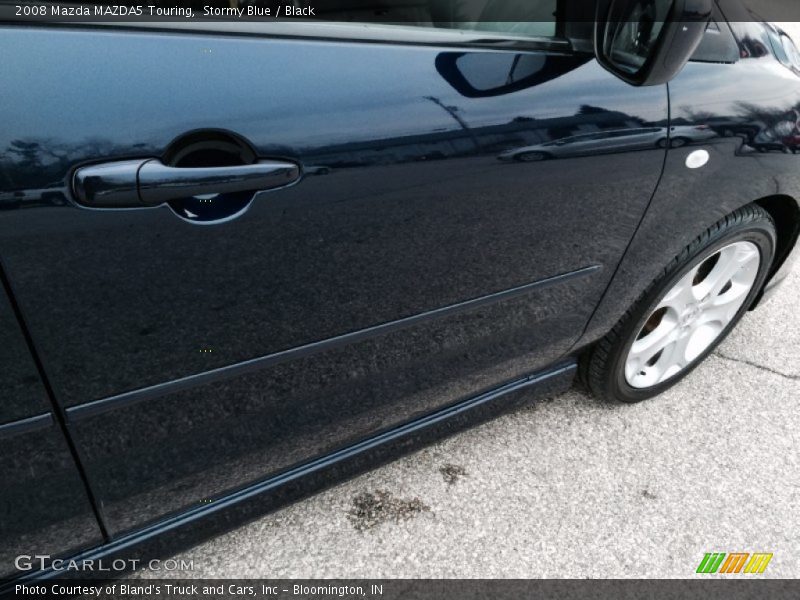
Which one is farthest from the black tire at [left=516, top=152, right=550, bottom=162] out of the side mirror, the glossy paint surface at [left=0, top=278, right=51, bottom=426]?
the glossy paint surface at [left=0, top=278, right=51, bottom=426]

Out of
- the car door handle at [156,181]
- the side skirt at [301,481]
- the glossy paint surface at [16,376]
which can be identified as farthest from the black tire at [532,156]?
the glossy paint surface at [16,376]

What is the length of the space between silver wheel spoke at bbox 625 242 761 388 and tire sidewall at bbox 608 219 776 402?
2 centimetres

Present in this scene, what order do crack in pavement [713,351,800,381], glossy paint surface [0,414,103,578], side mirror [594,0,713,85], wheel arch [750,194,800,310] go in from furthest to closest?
crack in pavement [713,351,800,381] < wheel arch [750,194,800,310] < side mirror [594,0,713,85] < glossy paint surface [0,414,103,578]

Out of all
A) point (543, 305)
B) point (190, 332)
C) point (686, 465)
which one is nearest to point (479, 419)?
point (543, 305)

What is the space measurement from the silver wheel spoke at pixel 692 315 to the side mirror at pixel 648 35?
0.78m

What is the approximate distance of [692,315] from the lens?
209 centimetres

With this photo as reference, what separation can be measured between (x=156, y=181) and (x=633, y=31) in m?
1.05

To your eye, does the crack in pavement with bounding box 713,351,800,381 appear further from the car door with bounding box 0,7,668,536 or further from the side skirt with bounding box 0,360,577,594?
the car door with bounding box 0,7,668,536

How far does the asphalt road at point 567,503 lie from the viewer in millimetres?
1648

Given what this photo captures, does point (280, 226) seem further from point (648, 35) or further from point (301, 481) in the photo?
point (648, 35)

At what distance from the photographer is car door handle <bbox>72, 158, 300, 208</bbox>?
91cm

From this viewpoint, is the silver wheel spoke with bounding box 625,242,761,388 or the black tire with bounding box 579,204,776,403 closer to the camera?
the black tire with bounding box 579,204,776,403

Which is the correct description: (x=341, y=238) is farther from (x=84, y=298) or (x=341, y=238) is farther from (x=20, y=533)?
(x=20, y=533)

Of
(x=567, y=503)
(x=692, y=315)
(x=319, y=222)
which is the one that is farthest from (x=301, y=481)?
(x=692, y=315)
